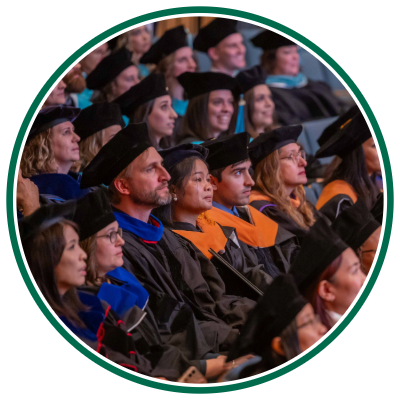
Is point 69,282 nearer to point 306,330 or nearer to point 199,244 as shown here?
point 199,244

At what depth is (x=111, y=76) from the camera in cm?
456

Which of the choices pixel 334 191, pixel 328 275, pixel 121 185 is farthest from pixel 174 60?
pixel 328 275

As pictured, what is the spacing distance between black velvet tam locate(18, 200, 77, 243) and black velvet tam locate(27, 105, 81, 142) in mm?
444

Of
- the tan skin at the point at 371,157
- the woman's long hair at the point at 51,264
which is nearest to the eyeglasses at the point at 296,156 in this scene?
the tan skin at the point at 371,157

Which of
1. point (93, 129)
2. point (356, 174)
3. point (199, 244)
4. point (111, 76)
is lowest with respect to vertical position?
point (199, 244)

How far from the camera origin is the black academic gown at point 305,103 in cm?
466

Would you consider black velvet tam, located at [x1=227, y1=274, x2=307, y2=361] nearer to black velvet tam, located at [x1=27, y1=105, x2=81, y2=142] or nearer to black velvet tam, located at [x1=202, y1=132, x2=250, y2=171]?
black velvet tam, located at [x1=202, y1=132, x2=250, y2=171]

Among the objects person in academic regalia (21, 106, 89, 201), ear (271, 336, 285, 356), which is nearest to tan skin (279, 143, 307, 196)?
ear (271, 336, 285, 356)

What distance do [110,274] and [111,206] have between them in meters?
Result: 0.42

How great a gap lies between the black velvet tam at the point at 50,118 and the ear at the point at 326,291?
1.89m

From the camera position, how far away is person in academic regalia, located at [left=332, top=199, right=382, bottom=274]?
467 cm

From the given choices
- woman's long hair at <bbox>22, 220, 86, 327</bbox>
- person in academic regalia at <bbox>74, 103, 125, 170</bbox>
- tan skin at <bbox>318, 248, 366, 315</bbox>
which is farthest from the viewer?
tan skin at <bbox>318, 248, 366, 315</bbox>

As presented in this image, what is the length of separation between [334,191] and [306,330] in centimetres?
92

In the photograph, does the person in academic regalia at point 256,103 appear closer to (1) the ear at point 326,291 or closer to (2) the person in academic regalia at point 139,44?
(2) the person in academic regalia at point 139,44
